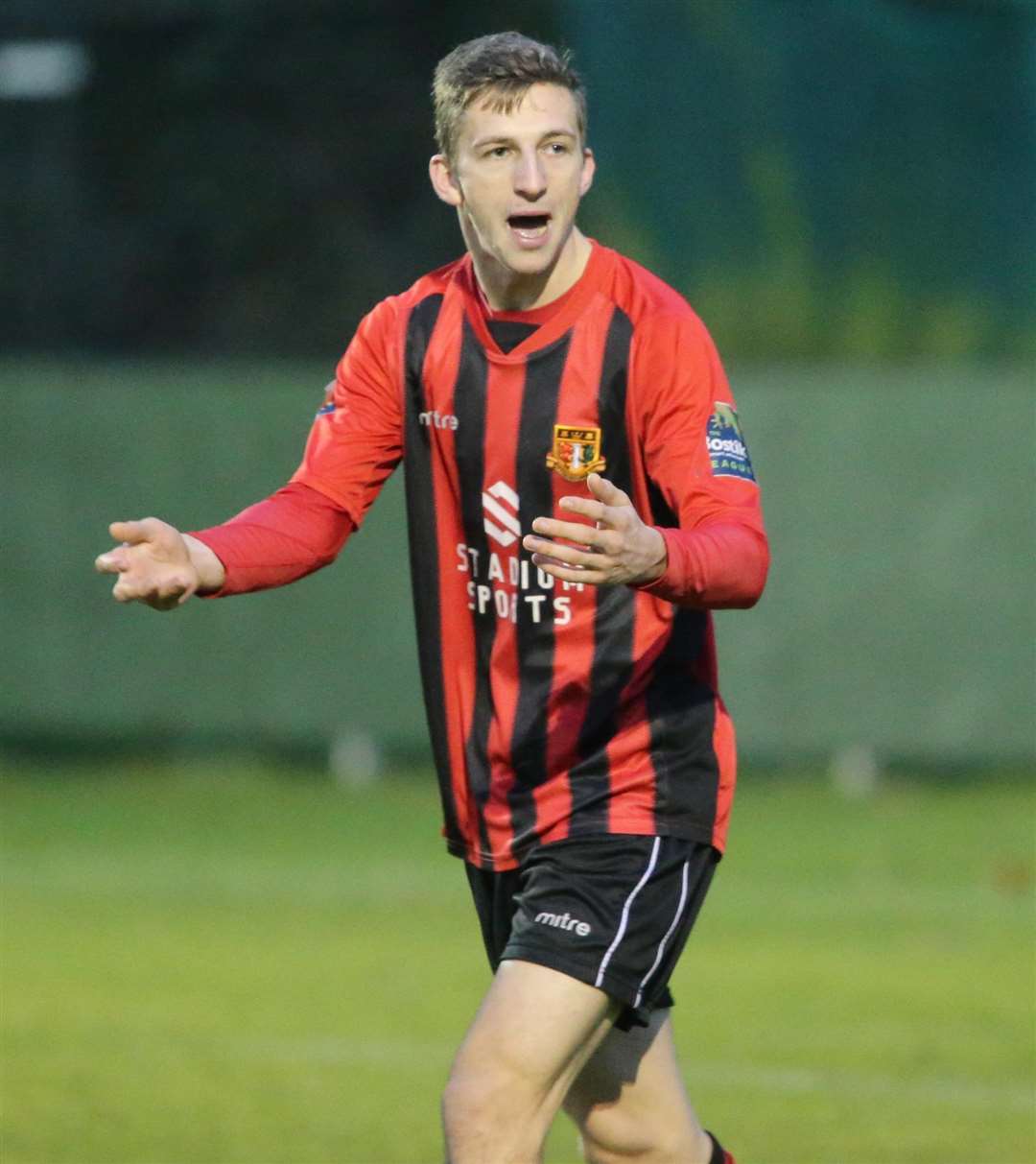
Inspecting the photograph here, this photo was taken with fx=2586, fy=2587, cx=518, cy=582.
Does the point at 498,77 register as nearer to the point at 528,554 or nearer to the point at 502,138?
the point at 502,138

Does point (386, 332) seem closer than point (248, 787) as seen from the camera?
Yes

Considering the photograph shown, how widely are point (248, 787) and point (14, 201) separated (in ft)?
13.9

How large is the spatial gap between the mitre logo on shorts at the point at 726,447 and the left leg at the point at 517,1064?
3.42ft

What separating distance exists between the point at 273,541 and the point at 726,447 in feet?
3.16

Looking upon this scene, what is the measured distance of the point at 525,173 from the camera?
5.11 m

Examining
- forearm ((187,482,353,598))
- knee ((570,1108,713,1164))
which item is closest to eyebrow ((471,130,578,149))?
forearm ((187,482,353,598))

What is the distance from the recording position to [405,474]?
18.2 feet

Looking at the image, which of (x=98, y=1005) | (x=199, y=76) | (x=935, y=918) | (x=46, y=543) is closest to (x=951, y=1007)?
(x=935, y=918)

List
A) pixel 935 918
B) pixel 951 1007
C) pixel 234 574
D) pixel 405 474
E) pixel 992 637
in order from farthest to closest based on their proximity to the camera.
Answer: pixel 992 637 → pixel 935 918 → pixel 951 1007 → pixel 405 474 → pixel 234 574

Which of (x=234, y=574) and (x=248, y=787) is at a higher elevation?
(x=234, y=574)

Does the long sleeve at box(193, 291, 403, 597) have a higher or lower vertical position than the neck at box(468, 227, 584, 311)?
lower

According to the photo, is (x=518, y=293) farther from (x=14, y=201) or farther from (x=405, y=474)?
(x=14, y=201)

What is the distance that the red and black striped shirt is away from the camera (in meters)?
5.27

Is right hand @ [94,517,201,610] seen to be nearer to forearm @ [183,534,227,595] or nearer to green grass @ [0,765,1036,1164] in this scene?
forearm @ [183,534,227,595]
